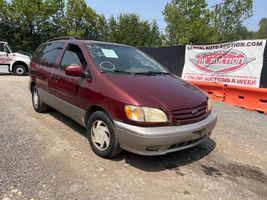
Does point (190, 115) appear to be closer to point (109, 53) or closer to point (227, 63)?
point (109, 53)

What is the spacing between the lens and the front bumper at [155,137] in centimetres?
324

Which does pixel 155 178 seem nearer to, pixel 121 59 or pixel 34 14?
pixel 121 59

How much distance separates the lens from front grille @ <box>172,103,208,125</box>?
342 centimetres

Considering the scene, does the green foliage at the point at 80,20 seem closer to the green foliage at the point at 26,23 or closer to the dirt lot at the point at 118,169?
the green foliage at the point at 26,23

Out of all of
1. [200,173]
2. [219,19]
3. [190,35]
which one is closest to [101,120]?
[200,173]

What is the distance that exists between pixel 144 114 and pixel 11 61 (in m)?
14.7

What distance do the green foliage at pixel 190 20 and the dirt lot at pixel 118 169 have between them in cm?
2577

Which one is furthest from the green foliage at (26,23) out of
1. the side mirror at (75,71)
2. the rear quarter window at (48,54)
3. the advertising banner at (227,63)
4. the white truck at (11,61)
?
the side mirror at (75,71)

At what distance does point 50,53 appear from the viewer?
557cm

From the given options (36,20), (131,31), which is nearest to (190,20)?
(131,31)

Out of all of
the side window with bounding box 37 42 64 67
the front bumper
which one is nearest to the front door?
the side window with bounding box 37 42 64 67

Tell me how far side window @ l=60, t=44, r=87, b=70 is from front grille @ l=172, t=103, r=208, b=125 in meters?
1.72

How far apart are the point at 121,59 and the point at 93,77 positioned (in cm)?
80

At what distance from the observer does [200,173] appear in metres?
3.58
